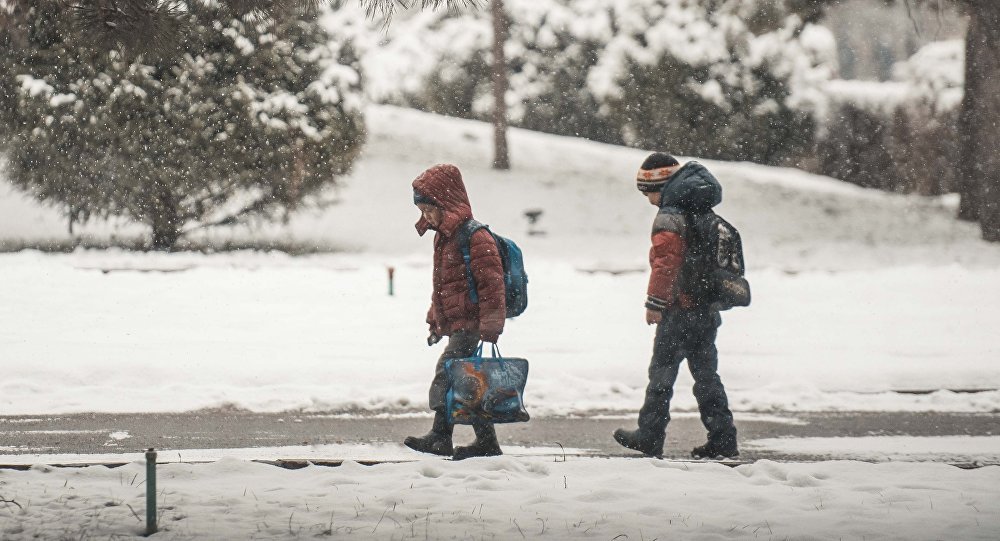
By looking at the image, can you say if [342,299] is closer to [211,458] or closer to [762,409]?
[762,409]

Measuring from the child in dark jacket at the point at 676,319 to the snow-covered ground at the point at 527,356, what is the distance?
0.53 m

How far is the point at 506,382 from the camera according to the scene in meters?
6.04

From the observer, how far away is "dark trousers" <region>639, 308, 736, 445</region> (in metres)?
6.40

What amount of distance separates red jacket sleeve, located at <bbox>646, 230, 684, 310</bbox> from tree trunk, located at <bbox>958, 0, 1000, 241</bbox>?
56.7 ft

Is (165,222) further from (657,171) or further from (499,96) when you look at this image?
(657,171)

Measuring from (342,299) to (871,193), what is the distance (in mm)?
16414

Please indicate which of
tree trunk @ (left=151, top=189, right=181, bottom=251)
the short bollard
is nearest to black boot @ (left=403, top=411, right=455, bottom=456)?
the short bollard

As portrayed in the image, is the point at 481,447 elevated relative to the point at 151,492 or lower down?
elevated

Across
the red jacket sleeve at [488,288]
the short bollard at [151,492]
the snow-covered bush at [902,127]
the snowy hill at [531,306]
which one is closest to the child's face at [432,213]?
the red jacket sleeve at [488,288]

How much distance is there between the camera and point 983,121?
2216 cm

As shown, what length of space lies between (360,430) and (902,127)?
21.9m

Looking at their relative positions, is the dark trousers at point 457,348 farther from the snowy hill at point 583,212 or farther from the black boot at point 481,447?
the snowy hill at point 583,212

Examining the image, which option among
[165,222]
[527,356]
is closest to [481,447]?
[527,356]

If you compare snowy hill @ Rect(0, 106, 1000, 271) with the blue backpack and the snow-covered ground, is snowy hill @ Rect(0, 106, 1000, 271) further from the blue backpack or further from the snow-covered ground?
the blue backpack
